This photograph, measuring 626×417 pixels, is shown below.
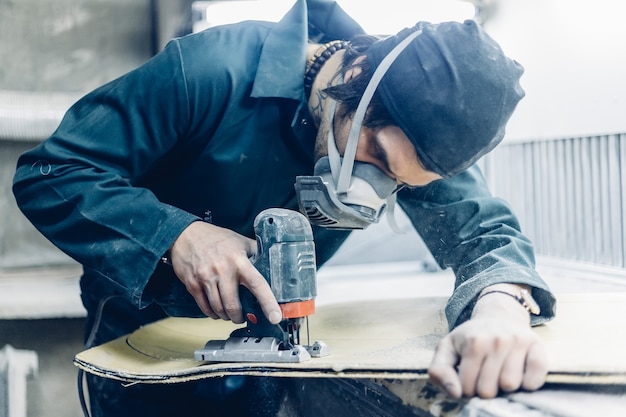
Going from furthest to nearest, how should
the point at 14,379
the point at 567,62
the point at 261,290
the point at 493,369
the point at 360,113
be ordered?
the point at 14,379
the point at 567,62
the point at 360,113
the point at 261,290
the point at 493,369

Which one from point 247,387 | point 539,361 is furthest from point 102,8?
point 539,361

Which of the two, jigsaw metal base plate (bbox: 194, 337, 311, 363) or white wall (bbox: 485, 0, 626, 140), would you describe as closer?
jigsaw metal base plate (bbox: 194, 337, 311, 363)

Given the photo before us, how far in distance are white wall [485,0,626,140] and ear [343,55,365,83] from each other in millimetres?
636

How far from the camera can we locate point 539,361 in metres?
0.72

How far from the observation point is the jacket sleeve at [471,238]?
1050mm

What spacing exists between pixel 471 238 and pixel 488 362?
560mm

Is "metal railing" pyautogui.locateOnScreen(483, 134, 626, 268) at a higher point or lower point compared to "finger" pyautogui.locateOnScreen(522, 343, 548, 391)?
lower

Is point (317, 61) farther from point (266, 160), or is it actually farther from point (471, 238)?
point (471, 238)

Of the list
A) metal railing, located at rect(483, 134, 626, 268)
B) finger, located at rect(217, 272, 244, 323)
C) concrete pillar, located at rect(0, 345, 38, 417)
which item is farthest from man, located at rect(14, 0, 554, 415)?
concrete pillar, located at rect(0, 345, 38, 417)

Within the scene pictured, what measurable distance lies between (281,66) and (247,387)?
0.72 metres

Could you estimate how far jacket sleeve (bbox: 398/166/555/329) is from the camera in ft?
3.44

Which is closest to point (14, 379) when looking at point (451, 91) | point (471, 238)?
point (471, 238)

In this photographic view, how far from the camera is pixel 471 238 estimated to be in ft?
4.14

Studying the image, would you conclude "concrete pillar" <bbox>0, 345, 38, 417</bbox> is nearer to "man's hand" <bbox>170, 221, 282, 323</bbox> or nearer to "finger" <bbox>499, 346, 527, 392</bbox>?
"man's hand" <bbox>170, 221, 282, 323</bbox>
